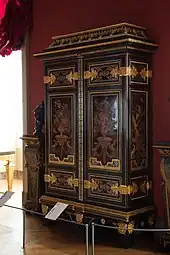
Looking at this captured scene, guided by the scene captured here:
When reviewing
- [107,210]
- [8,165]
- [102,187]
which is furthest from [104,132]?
[8,165]

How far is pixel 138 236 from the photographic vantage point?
489 centimetres

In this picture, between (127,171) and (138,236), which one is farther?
(138,236)

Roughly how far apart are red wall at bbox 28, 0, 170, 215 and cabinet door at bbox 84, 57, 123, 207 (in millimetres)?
519

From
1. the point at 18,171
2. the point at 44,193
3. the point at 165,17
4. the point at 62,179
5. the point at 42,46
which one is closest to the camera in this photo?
the point at 165,17

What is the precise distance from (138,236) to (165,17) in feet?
7.69

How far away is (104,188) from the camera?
4.69m

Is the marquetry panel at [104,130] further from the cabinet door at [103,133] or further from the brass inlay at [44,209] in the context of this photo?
the brass inlay at [44,209]

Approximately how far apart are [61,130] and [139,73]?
44.2 inches

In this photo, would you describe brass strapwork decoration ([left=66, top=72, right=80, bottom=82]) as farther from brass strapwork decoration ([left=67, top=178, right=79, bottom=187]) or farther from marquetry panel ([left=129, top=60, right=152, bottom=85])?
brass strapwork decoration ([left=67, top=178, right=79, bottom=187])

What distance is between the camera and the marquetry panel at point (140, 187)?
15.0 ft

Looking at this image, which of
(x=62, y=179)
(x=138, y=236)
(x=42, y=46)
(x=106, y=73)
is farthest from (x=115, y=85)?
(x=42, y=46)

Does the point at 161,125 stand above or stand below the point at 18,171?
above

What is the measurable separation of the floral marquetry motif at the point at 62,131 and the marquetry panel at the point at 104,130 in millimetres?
279

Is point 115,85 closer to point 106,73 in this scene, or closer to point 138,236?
point 106,73
